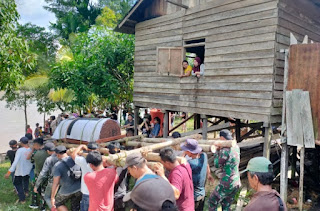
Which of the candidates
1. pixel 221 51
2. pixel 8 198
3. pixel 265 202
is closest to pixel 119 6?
pixel 221 51

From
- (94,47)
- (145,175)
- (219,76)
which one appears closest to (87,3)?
(94,47)

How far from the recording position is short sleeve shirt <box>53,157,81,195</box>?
5.26 meters

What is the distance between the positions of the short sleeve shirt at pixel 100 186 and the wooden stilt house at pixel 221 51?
16.7 feet

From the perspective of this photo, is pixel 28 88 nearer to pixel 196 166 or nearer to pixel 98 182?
pixel 98 182

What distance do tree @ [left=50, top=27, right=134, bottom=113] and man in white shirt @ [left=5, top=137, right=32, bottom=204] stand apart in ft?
20.0

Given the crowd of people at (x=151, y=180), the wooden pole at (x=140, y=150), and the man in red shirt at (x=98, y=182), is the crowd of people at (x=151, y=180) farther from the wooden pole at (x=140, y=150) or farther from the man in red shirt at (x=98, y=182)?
the wooden pole at (x=140, y=150)

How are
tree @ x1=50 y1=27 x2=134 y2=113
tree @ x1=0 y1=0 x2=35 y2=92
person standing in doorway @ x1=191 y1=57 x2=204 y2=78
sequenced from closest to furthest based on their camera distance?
tree @ x1=0 y1=0 x2=35 y2=92 < person standing in doorway @ x1=191 y1=57 x2=204 y2=78 < tree @ x1=50 y1=27 x2=134 y2=113

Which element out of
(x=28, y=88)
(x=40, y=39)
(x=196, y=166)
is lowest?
(x=196, y=166)

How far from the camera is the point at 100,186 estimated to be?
4.21 metres

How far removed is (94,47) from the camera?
14.6 metres

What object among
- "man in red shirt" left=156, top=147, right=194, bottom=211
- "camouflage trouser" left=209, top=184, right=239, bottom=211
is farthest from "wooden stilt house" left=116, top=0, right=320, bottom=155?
"man in red shirt" left=156, top=147, right=194, bottom=211

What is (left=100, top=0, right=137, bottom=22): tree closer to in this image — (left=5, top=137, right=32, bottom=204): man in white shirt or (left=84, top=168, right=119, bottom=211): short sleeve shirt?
(left=5, top=137, right=32, bottom=204): man in white shirt

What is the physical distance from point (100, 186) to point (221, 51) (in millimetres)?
6182

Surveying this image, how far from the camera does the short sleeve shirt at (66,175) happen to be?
207 inches
